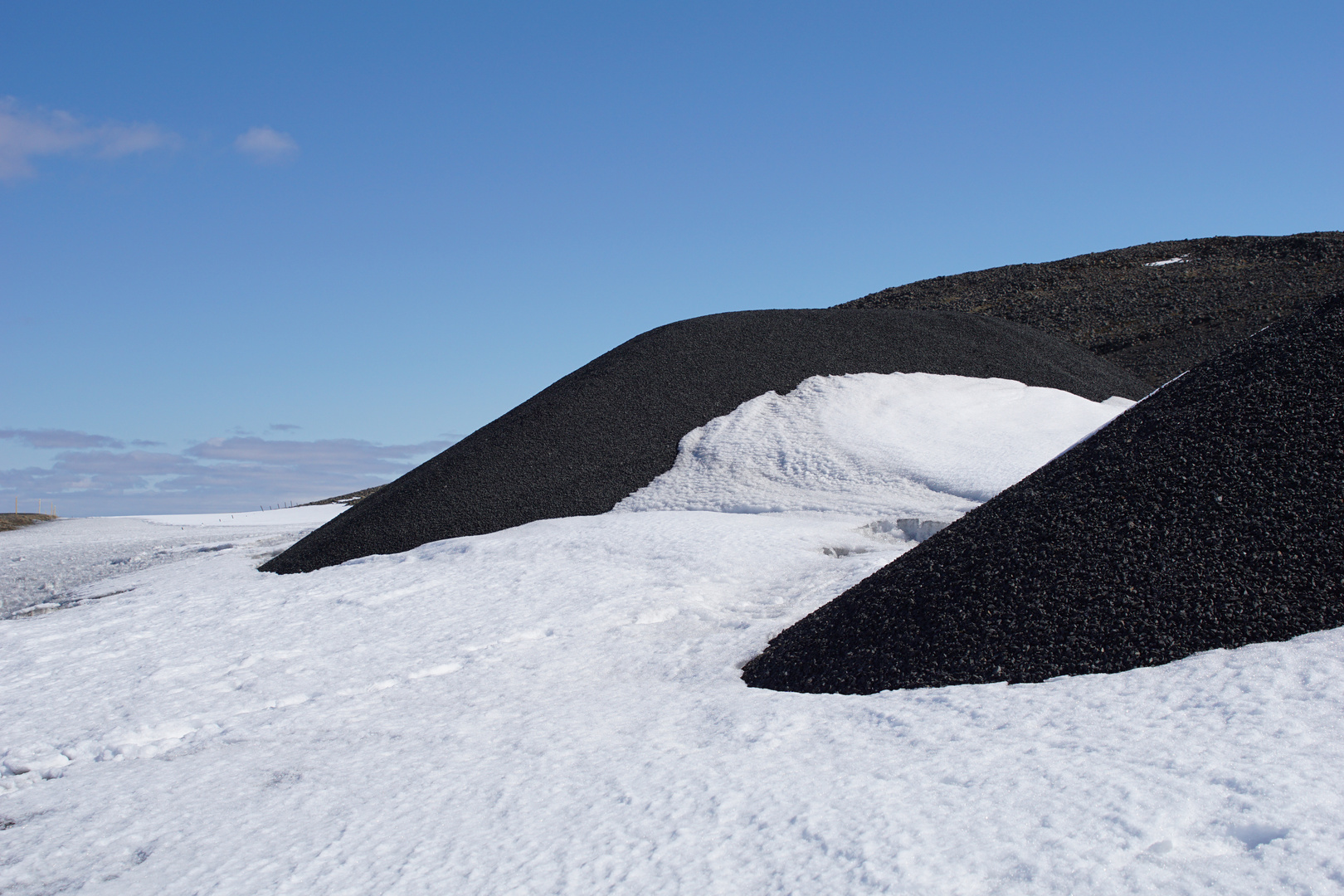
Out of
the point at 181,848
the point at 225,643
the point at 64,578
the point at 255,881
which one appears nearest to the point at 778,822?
the point at 255,881

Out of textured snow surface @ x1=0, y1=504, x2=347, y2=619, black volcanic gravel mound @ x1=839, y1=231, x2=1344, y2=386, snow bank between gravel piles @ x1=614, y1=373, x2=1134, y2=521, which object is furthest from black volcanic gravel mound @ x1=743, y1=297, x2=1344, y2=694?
black volcanic gravel mound @ x1=839, y1=231, x2=1344, y2=386

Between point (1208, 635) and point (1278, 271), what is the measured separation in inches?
1065

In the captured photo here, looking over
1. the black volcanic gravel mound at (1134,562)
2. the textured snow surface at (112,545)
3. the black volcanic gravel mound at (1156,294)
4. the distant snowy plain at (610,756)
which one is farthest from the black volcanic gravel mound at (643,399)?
the black volcanic gravel mound at (1134,562)

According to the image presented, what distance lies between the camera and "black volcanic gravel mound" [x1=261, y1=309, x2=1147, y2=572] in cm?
1141

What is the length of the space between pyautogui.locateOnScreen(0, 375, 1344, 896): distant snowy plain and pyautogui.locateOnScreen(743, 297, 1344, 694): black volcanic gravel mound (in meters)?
0.25

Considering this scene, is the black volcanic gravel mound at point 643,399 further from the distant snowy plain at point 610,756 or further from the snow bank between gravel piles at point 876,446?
the distant snowy plain at point 610,756

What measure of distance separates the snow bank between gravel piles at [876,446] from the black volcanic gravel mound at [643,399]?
18.9 inches

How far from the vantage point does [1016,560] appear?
502 cm

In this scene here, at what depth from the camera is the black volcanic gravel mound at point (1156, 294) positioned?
2153 cm

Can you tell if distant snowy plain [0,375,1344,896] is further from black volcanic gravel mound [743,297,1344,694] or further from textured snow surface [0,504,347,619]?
textured snow surface [0,504,347,619]

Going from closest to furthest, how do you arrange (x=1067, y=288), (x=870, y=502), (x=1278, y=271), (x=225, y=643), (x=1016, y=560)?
(x=1016, y=560), (x=225, y=643), (x=870, y=502), (x=1278, y=271), (x=1067, y=288)

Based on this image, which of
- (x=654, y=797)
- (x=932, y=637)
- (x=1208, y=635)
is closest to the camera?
(x=654, y=797)

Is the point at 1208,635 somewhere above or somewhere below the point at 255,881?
above

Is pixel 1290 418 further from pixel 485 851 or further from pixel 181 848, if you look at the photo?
pixel 181 848
